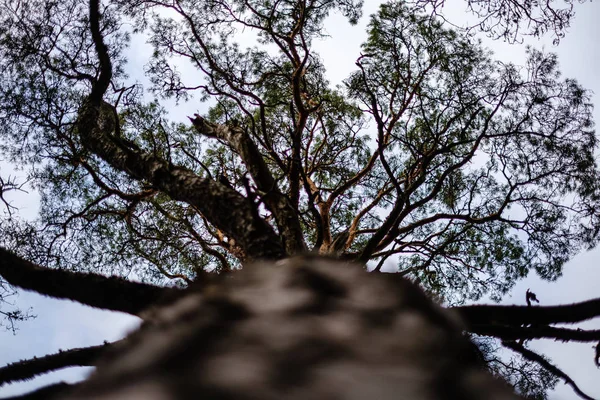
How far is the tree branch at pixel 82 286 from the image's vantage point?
1211 millimetres

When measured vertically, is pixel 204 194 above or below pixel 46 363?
above

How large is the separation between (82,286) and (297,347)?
94cm

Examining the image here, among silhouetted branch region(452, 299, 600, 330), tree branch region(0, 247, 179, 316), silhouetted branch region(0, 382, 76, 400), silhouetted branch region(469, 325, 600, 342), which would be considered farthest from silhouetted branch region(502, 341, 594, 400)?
silhouetted branch region(0, 382, 76, 400)

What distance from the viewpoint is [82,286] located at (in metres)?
1.25

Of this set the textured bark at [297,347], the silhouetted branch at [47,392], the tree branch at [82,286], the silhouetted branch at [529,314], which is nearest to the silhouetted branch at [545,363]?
the silhouetted branch at [529,314]

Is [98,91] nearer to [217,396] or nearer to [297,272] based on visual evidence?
[297,272]

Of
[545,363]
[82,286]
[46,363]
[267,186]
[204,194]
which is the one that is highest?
[267,186]

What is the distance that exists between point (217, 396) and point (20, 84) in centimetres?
547

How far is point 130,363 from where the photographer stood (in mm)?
601

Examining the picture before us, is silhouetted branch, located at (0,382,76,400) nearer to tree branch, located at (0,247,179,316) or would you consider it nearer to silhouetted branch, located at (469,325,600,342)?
tree branch, located at (0,247,179,316)

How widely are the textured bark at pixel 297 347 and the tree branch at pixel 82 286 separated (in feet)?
1.53

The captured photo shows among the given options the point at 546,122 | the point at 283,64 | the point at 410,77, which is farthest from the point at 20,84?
the point at 546,122

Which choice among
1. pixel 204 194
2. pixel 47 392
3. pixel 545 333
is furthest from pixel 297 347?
pixel 204 194

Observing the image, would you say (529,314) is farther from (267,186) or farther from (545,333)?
(267,186)
